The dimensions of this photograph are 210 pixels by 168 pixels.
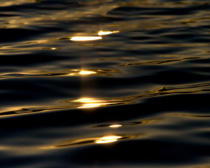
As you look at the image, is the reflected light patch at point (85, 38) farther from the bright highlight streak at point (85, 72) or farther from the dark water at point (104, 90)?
the bright highlight streak at point (85, 72)

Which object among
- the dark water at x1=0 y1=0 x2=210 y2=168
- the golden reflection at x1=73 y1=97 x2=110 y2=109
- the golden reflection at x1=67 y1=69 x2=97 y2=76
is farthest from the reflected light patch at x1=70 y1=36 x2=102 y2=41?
the golden reflection at x1=73 y1=97 x2=110 y2=109

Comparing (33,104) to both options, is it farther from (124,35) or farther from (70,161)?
(124,35)

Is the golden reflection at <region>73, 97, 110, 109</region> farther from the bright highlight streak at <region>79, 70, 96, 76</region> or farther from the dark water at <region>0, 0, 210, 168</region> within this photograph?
the bright highlight streak at <region>79, 70, 96, 76</region>

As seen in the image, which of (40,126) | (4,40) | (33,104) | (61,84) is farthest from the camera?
(4,40)

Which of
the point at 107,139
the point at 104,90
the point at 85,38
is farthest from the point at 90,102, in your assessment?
the point at 85,38

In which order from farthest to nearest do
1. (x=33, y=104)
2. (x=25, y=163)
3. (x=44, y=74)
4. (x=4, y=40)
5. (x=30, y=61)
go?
(x=4, y=40) < (x=30, y=61) < (x=44, y=74) < (x=33, y=104) < (x=25, y=163)

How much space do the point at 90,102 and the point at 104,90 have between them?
12.1 inches

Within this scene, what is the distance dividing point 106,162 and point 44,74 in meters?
1.70

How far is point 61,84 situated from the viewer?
13.1ft

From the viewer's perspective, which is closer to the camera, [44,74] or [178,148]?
[178,148]

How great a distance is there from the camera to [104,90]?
12.8ft

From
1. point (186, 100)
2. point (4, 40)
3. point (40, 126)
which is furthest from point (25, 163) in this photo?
point (4, 40)

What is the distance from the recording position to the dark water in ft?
9.14

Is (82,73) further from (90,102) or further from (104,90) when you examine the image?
(90,102)
